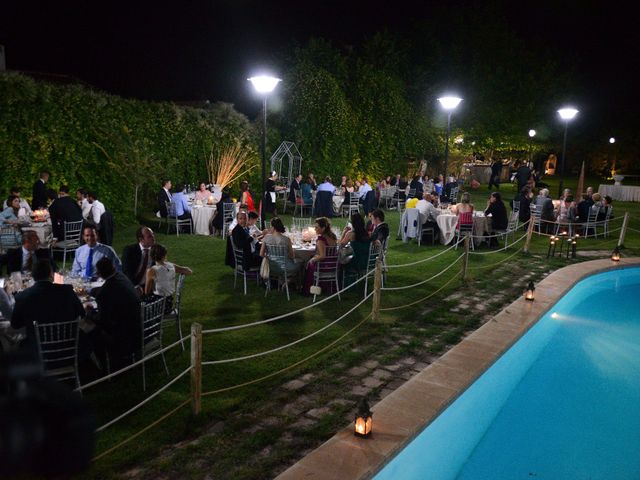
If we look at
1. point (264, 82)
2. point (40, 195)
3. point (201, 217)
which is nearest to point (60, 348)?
point (264, 82)

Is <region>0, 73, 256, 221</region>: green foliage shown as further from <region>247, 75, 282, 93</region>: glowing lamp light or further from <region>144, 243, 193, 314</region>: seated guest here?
<region>144, 243, 193, 314</region>: seated guest

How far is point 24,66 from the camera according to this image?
3297cm

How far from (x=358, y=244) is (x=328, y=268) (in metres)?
0.70

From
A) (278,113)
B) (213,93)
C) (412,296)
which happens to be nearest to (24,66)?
(213,93)

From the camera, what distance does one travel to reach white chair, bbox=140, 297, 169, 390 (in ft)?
18.3

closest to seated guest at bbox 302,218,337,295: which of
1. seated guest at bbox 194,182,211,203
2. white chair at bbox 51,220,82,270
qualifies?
white chair at bbox 51,220,82,270

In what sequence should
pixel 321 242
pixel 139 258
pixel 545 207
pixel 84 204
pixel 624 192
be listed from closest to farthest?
pixel 139 258
pixel 321 242
pixel 84 204
pixel 545 207
pixel 624 192

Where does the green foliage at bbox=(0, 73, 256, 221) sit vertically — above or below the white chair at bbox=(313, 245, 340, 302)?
above

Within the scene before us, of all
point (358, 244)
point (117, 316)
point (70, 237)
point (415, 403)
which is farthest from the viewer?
point (70, 237)

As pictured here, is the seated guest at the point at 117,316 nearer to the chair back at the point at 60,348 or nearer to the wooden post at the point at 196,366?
the chair back at the point at 60,348

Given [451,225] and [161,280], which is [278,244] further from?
[451,225]

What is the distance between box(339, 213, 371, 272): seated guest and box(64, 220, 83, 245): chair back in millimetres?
5482

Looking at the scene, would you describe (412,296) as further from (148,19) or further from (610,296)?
(148,19)

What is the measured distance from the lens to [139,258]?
7.55 meters
